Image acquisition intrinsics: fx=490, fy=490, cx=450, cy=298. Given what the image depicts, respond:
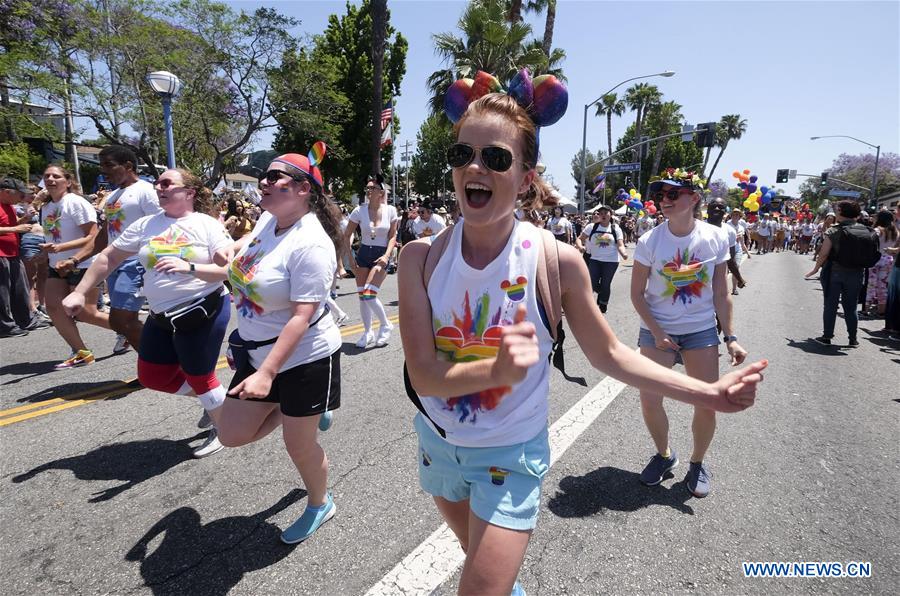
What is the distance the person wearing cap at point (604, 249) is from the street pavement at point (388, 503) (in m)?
3.76

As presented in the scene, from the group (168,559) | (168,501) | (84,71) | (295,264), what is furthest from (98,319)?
(84,71)

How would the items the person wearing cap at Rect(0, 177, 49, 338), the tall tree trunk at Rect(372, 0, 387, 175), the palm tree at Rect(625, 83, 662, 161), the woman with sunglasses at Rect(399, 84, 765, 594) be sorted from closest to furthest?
the woman with sunglasses at Rect(399, 84, 765, 594) < the person wearing cap at Rect(0, 177, 49, 338) < the tall tree trunk at Rect(372, 0, 387, 175) < the palm tree at Rect(625, 83, 662, 161)

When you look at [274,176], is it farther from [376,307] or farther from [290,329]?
[376,307]

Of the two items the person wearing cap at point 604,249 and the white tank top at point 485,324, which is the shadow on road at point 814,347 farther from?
the white tank top at point 485,324

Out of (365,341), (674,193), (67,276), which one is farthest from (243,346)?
(67,276)

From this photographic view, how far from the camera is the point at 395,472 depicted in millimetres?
3203

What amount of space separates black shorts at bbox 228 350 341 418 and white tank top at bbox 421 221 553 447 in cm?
101

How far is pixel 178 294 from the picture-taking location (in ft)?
10.3

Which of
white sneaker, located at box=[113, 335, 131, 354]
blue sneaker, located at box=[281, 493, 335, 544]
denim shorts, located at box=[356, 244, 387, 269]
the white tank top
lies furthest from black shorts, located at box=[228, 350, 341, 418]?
white sneaker, located at box=[113, 335, 131, 354]

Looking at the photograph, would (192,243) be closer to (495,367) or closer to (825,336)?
(495,367)

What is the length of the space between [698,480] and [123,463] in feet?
12.4

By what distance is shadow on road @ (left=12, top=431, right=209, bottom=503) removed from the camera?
3.13 meters

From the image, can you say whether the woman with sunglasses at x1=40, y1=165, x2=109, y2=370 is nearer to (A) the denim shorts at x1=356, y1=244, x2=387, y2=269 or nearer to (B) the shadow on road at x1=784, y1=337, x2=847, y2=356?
(A) the denim shorts at x1=356, y1=244, x2=387, y2=269

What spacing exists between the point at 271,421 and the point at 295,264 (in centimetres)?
85
